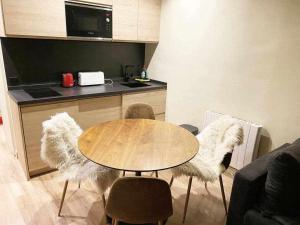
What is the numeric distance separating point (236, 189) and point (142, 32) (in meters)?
2.43

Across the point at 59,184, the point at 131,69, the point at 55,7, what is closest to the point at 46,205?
the point at 59,184

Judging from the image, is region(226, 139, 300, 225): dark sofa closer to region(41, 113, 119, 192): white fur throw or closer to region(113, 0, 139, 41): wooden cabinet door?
region(41, 113, 119, 192): white fur throw

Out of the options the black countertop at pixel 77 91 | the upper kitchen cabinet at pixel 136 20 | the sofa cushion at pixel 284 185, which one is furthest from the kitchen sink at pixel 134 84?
the sofa cushion at pixel 284 185

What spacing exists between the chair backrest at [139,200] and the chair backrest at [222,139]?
853 mm

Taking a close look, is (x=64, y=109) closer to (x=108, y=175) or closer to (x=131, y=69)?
(x=108, y=175)

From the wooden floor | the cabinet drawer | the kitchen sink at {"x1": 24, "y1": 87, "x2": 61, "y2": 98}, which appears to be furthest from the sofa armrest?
the kitchen sink at {"x1": 24, "y1": 87, "x2": 61, "y2": 98}

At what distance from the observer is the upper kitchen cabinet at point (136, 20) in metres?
2.97

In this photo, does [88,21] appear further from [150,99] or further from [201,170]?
[201,170]

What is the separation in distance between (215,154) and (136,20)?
6.89 ft

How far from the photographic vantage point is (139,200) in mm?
1195

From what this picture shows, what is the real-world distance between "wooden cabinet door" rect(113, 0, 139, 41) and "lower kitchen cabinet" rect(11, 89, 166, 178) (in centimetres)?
80

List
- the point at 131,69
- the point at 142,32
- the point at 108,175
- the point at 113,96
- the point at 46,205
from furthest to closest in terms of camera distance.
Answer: the point at 131,69 < the point at 142,32 < the point at 113,96 < the point at 46,205 < the point at 108,175

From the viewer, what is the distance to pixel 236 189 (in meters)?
1.61

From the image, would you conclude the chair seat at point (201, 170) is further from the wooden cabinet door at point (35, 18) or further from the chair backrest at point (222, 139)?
the wooden cabinet door at point (35, 18)
